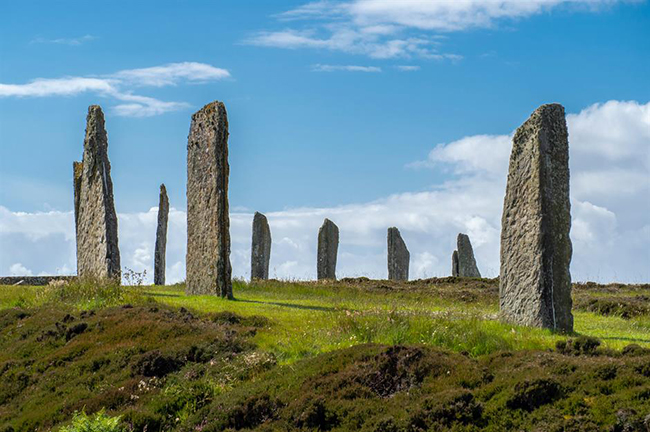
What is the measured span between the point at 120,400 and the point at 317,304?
1179 cm

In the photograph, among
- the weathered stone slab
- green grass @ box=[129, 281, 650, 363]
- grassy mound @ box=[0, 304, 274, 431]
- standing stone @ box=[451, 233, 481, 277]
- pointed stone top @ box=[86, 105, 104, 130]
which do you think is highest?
pointed stone top @ box=[86, 105, 104, 130]

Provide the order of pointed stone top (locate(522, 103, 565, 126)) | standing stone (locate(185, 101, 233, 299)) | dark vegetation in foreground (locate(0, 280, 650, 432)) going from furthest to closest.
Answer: standing stone (locate(185, 101, 233, 299)) < pointed stone top (locate(522, 103, 565, 126)) < dark vegetation in foreground (locate(0, 280, 650, 432))

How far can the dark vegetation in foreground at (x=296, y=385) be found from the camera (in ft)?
35.4

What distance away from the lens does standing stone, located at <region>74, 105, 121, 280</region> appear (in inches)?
1061

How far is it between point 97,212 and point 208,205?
12.8 feet

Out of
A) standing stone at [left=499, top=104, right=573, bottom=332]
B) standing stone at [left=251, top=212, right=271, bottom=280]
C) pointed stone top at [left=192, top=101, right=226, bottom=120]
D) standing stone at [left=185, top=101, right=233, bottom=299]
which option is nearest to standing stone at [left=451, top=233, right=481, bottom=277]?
standing stone at [left=251, top=212, right=271, bottom=280]

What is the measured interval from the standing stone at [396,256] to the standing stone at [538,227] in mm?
26736

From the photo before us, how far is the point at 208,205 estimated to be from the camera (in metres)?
27.2

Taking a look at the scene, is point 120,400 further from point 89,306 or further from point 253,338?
point 89,306

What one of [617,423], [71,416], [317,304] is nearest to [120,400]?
[71,416]

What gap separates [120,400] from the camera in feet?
44.8

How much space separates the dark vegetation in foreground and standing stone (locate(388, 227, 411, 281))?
29192 mm

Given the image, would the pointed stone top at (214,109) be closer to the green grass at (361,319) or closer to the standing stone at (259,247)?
the green grass at (361,319)

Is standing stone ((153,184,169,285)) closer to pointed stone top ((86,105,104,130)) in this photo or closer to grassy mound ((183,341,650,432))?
pointed stone top ((86,105,104,130))
